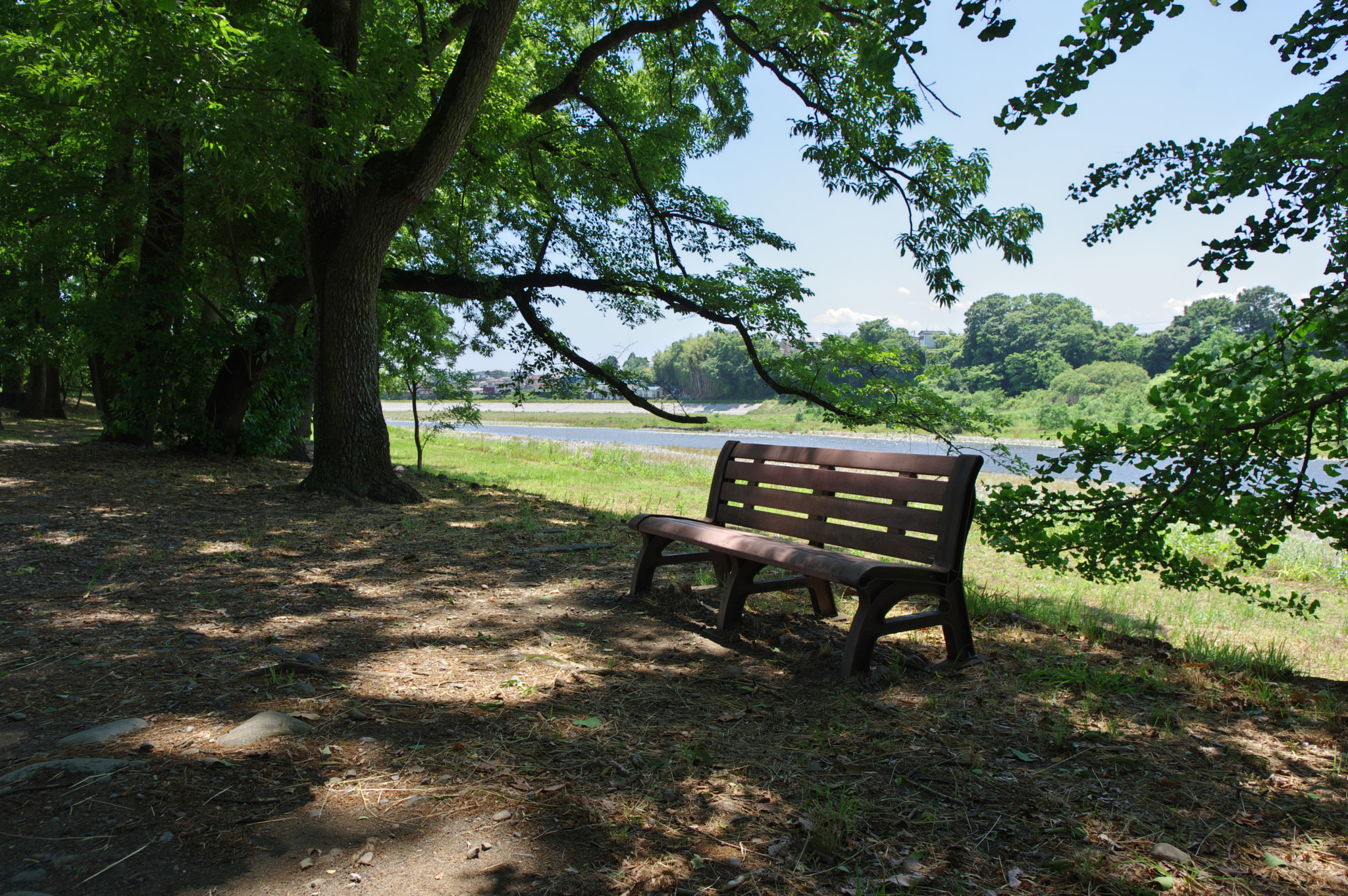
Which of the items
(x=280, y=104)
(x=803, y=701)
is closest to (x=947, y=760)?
(x=803, y=701)

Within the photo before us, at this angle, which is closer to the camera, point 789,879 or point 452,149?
point 789,879

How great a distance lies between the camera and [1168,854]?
84.3 inches

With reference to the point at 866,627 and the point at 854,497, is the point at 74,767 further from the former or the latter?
the point at 854,497

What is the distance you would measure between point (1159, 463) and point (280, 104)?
271 inches

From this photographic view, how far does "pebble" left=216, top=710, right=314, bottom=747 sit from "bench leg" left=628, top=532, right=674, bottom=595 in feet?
7.79

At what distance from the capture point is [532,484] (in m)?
14.0

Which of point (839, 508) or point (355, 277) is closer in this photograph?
point (839, 508)

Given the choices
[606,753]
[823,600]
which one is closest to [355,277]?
[823,600]

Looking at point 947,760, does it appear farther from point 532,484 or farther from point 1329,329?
point 532,484

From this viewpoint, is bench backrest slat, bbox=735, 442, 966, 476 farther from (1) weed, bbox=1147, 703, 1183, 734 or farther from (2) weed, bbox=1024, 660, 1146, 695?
(1) weed, bbox=1147, 703, 1183, 734

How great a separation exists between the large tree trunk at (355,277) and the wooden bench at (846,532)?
4.57 m

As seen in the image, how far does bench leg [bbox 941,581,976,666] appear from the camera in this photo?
3705mm

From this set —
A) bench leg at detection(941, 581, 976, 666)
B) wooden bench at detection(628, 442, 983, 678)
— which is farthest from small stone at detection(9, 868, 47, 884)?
bench leg at detection(941, 581, 976, 666)

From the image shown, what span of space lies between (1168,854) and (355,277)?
8.07 metres
